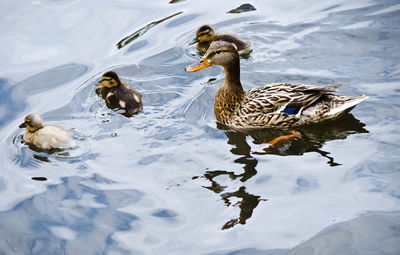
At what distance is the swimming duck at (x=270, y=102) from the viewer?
4.98m

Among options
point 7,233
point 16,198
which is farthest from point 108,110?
point 7,233

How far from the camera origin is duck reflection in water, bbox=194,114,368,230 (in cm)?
401

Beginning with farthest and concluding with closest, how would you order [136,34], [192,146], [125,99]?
[136,34], [125,99], [192,146]

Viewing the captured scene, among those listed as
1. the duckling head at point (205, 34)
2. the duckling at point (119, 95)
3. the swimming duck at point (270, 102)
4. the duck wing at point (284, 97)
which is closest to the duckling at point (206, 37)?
the duckling head at point (205, 34)

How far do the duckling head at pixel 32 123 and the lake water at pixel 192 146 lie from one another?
8.1 inches

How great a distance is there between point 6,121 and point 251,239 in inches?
138

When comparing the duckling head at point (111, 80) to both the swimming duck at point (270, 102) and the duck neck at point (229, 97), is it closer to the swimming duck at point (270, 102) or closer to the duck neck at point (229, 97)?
the swimming duck at point (270, 102)

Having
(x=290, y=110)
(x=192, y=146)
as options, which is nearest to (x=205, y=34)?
(x=290, y=110)

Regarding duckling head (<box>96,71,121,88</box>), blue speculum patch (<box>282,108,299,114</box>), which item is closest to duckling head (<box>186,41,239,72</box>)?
blue speculum patch (<box>282,108,299,114</box>)

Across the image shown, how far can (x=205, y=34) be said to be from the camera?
22.7ft

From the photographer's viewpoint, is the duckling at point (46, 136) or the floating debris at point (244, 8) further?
the floating debris at point (244, 8)

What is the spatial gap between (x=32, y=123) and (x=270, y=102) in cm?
250

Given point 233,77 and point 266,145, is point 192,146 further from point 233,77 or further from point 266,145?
point 233,77

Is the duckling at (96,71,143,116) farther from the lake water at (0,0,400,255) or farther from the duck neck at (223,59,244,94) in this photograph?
the duck neck at (223,59,244,94)
